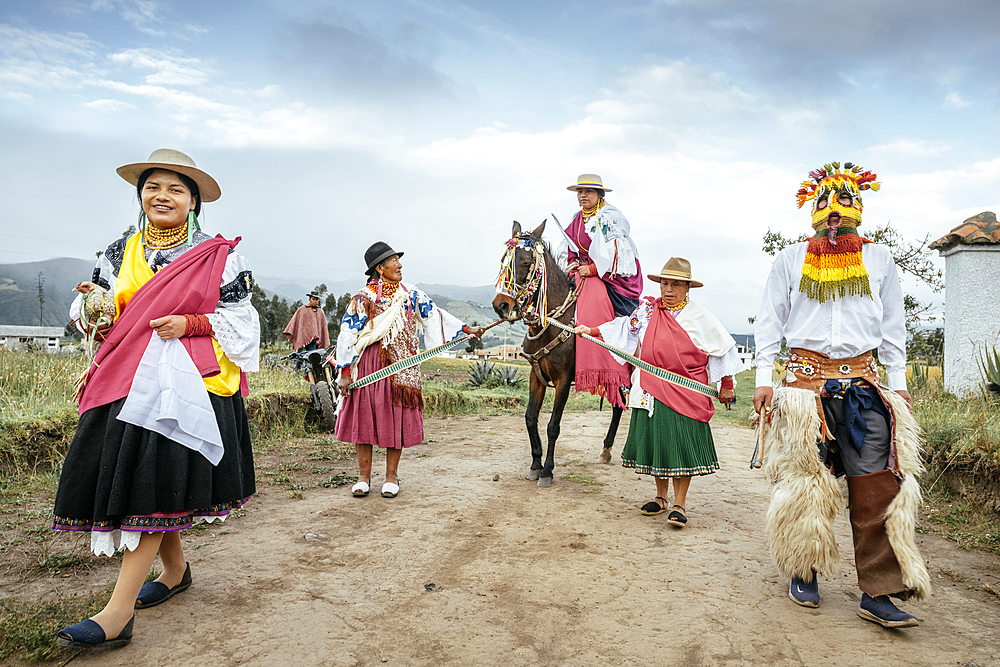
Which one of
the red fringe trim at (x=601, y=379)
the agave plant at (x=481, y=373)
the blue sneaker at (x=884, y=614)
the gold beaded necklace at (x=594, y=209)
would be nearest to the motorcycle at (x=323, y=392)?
the red fringe trim at (x=601, y=379)

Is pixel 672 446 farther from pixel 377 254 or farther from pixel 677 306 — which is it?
pixel 377 254

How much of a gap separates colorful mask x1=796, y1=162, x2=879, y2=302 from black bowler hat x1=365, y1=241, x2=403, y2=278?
3131mm

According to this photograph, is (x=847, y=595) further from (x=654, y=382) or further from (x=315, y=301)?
(x=315, y=301)

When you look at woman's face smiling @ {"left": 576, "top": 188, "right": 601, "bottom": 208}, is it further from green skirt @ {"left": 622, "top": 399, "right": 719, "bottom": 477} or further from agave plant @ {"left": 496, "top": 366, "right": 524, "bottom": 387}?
agave plant @ {"left": 496, "top": 366, "right": 524, "bottom": 387}

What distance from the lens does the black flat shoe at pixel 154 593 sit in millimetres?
2912

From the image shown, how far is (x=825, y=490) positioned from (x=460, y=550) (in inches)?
85.8

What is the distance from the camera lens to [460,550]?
3873 mm

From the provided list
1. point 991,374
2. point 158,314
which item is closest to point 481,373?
point 991,374

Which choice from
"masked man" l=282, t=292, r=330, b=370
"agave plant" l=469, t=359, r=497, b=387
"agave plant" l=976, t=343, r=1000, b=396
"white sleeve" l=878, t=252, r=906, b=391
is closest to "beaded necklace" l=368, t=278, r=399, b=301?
"white sleeve" l=878, t=252, r=906, b=391

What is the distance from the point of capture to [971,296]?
23.4 feet

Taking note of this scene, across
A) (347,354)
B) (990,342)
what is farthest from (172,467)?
(990,342)

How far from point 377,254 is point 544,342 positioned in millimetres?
1826

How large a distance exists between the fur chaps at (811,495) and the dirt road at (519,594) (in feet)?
0.96

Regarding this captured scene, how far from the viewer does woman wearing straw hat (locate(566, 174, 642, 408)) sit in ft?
18.3
